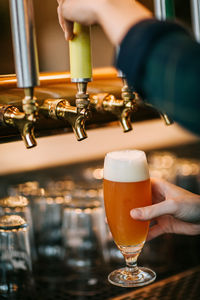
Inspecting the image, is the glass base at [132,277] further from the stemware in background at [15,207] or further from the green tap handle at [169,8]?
the green tap handle at [169,8]

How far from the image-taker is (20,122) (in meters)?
1.06

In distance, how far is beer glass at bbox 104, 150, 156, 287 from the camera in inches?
44.8

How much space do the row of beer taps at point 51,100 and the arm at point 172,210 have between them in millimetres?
203

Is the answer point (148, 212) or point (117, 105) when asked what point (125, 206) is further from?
point (117, 105)

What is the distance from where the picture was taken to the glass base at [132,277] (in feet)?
3.73

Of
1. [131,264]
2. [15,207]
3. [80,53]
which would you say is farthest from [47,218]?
[80,53]

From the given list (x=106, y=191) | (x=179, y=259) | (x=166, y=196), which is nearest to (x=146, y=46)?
(x=106, y=191)

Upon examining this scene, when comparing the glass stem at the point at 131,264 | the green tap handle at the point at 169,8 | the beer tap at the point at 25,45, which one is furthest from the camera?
the green tap handle at the point at 169,8

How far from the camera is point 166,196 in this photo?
1.31 meters

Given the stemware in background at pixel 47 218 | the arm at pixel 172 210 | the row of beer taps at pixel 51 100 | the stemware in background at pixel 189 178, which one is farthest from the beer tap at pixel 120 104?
the stemware in background at pixel 189 178

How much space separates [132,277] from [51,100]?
1.68 feet

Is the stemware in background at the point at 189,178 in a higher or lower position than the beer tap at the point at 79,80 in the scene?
lower

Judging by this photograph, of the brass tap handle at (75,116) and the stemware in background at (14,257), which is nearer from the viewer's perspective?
the brass tap handle at (75,116)

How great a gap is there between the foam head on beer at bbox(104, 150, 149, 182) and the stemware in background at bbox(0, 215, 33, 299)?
0.31 metres
